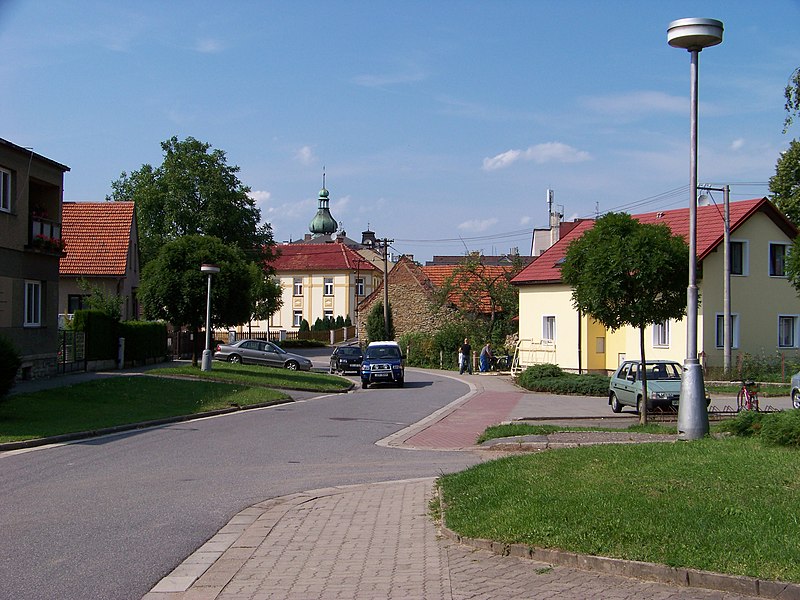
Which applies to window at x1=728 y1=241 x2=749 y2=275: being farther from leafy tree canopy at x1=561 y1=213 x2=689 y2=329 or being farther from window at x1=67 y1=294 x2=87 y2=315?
window at x1=67 y1=294 x2=87 y2=315

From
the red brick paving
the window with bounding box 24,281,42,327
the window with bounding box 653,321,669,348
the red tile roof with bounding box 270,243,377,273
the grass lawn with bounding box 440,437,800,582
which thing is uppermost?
the red tile roof with bounding box 270,243,377,273

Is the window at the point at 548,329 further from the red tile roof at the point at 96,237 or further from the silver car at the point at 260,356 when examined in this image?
the red tile roof at the point at 96,237

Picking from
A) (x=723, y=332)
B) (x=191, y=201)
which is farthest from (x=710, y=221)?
(x=191, y=201)

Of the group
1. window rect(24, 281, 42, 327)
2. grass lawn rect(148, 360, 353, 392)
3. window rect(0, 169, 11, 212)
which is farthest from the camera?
grass lawn rect(148, 360, 353, 392)

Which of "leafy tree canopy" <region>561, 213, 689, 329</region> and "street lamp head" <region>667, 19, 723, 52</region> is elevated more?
"street lamp head" <region>667, 19, 723, 52</region>

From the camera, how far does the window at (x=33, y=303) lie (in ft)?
93.0

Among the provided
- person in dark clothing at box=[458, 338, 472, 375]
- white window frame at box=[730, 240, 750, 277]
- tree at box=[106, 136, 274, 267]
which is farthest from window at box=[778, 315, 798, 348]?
tree at box=[106, 136, 274, 267]

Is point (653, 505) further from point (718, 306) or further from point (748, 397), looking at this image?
point (718, 306)

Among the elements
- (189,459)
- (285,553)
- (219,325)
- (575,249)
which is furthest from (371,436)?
(219,325)

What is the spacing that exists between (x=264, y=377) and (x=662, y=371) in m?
16.6

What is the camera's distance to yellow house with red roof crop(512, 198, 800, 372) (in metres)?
35.9

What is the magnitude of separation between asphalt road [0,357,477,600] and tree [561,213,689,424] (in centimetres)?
554

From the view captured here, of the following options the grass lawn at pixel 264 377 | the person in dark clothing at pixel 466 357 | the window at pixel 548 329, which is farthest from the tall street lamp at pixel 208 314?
the person in dark clothing at pixel 466 357

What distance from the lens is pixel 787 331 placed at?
127ft
